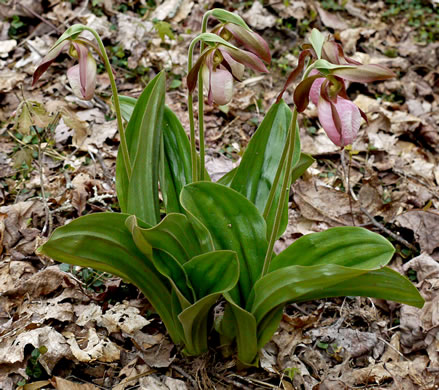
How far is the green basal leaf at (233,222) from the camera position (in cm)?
147

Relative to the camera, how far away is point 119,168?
1713mm

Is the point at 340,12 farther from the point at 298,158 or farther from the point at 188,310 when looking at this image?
the point at 188,310

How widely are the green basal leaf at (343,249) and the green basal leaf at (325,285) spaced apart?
0.17 feet

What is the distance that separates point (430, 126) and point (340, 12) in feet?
4.34

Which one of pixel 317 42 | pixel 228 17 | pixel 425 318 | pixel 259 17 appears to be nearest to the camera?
pixel 317 42

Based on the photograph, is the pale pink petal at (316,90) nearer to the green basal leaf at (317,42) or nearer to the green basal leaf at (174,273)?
the green basal leaf at (317,42)

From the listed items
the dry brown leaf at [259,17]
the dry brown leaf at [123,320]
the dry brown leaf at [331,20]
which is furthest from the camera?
the dry brown leaf at [331,20]

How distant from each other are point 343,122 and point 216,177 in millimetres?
1427

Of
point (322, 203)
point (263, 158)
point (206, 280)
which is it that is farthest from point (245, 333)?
point (322, 203)

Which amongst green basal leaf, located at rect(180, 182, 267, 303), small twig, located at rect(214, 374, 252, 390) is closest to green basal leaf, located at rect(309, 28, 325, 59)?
green basal leaf, located at rect(180, 182, 267, 303)

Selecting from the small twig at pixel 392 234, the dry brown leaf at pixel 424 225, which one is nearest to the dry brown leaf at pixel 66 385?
the small twig at pixel 392 234

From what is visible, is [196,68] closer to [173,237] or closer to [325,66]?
[325,66]

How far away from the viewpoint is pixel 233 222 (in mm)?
1528

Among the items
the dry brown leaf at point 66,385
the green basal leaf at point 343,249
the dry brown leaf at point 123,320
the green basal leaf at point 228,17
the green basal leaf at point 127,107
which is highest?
the green basal leaf at point 228,17
